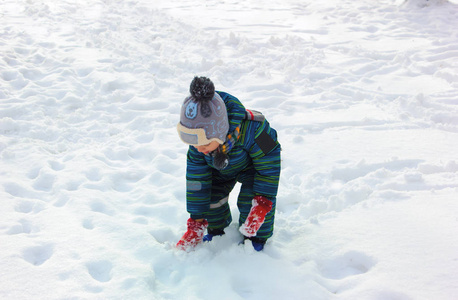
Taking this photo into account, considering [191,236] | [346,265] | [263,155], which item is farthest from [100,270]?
[346,265]

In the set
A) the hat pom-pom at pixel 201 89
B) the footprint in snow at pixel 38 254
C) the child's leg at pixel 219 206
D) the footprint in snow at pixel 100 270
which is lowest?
the footprint in snow at pixel 100 270

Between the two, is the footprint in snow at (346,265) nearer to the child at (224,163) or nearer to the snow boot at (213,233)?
the child at (224,163)

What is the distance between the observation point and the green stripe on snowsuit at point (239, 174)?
2.24 metres

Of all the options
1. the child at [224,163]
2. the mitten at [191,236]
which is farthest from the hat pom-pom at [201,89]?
the mitten at [191,236]

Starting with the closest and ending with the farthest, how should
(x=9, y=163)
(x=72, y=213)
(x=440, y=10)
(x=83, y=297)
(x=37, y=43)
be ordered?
(x=83, y=297) → (x=72, y=213) → (x=9, y=163) → (x=37, y=43) → (x=440, y=10)

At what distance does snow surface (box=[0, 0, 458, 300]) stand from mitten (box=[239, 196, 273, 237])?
0.20 metres

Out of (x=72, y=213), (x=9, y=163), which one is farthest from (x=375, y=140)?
(x=9, y=163)

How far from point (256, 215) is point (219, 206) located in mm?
367

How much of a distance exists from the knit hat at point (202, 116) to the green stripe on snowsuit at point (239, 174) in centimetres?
15

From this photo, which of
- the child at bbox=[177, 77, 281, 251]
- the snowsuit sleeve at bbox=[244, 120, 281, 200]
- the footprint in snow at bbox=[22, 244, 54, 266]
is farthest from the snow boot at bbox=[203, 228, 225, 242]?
the footprint in snow at bbox=[22, 244, 54, 266]

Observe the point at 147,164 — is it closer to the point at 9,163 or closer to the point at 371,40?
the point at 9,163

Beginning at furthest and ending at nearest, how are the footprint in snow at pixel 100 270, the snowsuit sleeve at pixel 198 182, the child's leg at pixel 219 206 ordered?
the child's leg at pixel 219 206 → the snowsuit sleeve at pixel 198 182 → the footprint in snow at pixel 100 270

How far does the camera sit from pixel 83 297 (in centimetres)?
200

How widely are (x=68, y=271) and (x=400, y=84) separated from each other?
4302mm
